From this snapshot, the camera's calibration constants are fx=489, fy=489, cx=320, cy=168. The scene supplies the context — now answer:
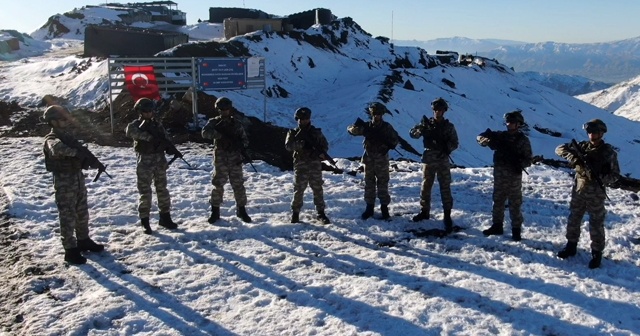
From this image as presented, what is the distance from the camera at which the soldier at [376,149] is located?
9.01 meters

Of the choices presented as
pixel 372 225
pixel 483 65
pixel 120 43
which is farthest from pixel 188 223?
pixel 483 65

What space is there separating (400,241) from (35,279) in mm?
5577

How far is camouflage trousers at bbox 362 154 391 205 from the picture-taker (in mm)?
9195

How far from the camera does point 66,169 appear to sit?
7.15 meters

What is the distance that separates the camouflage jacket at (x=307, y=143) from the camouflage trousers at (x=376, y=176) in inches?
39.0

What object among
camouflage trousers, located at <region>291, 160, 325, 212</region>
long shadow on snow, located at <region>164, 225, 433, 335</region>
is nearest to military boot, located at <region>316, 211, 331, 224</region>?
camouflage trousers, located at <region>291, 160, 325, 212</region>

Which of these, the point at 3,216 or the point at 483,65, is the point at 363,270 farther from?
the point at 483,65

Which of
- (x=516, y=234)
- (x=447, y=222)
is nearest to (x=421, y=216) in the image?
(x=447, y=222)

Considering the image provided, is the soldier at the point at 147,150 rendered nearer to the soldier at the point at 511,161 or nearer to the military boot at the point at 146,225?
the military boot at the point at 146,225

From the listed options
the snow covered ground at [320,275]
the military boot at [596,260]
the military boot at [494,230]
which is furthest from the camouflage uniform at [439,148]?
the military boot at [596,260]

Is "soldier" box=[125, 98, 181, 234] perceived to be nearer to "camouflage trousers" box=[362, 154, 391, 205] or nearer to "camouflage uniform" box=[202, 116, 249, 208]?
"camouflage uniform" box=[202, 116, 249, 208]

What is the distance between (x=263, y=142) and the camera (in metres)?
16.7

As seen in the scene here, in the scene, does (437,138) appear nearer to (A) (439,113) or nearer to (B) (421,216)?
(A) (439,113)

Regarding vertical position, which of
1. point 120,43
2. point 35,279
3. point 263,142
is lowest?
point 35,279
